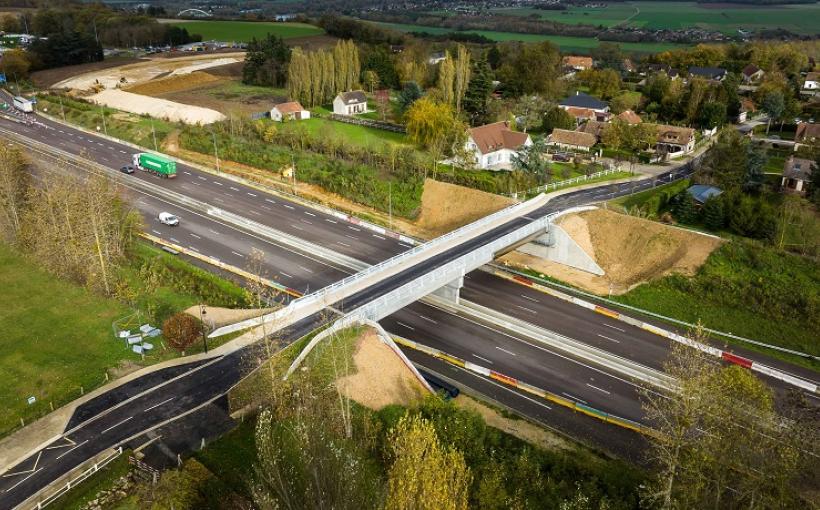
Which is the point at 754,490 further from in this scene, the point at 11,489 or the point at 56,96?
the point at 56,96

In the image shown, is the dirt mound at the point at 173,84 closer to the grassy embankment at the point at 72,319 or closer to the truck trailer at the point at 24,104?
the truck trailer at the point at 24,104

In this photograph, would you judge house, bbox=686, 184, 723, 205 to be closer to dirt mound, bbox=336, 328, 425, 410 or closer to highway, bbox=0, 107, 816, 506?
highway, bbox=0, 107, 816, 506

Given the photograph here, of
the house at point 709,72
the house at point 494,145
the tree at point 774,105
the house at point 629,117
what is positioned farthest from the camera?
the house at point 709,72

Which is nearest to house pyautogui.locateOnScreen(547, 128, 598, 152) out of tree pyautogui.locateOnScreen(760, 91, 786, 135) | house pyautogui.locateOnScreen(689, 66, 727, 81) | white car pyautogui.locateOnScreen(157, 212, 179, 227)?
tree pyautogui.locateOnScreen(760, 91, 786, 135)

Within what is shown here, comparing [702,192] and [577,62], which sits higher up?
[577,62]

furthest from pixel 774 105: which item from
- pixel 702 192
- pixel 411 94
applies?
pixel 411 94

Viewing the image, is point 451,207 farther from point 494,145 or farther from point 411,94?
point 411,94

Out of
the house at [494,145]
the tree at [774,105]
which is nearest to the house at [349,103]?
the house at [494,145]
